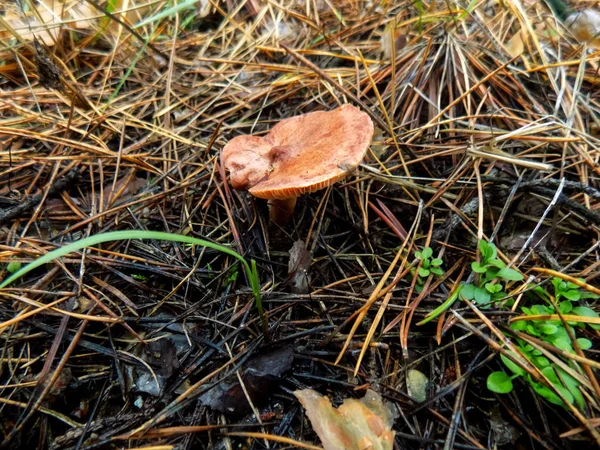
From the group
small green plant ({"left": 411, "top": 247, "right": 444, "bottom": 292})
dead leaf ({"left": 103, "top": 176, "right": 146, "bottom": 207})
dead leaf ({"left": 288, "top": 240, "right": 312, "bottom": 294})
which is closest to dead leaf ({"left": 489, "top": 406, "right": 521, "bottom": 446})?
small green plant ({"left": 411, "top": 247, "right": 444, "bottom": 292})

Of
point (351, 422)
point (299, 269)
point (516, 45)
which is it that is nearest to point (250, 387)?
point (351, 422)

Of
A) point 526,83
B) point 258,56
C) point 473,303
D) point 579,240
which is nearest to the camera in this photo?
point 473,303

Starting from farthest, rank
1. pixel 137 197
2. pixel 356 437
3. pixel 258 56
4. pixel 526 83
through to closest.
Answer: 1. pixel 258 56
2. pixel 526 83
3. pixel 137 197
4. pixel 356 437

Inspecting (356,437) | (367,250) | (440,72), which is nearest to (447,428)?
(356,437)

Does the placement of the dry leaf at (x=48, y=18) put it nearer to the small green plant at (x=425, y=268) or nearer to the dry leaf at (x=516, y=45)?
the small green plant at (x=425, y=268)

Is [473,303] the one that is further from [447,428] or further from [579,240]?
[579,240]

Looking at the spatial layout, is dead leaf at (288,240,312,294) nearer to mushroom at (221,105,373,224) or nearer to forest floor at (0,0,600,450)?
forest floor at (0,0,600,450)

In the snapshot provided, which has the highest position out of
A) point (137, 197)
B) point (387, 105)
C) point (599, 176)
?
point (137, 197)
